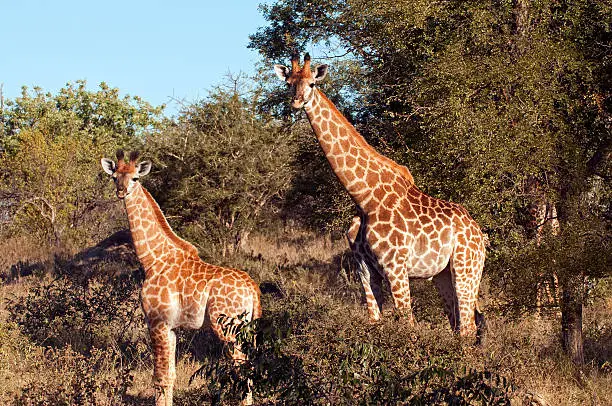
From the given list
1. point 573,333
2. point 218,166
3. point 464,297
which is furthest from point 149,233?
point 218,166

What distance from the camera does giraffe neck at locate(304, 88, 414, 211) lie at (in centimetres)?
1074

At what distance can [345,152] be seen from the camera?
10836 millimetres

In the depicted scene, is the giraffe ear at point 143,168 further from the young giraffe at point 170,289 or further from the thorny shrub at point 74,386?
the thorny shrub at point 74,386

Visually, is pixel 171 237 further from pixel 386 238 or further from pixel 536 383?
pixel 536 383

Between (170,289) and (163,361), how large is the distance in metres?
0.88

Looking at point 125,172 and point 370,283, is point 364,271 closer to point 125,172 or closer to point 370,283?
point 370,283

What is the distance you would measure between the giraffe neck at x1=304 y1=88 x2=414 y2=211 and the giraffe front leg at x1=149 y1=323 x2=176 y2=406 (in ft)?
9.38

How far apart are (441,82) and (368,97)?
406 centimetres

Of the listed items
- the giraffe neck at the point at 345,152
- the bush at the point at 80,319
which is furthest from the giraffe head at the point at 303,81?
the bush at the point at 80,319

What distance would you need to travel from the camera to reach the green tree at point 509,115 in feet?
40.6

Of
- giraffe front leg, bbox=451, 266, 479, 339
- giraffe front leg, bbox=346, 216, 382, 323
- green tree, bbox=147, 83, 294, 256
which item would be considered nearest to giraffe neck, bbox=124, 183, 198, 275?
giraffe front leg, bbox=346, 216, 382, 323

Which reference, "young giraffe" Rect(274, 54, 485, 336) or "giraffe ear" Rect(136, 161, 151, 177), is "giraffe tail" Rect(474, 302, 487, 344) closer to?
"young giraffe" Rect(274, 54, 485, 336)

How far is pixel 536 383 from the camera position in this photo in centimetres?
1014

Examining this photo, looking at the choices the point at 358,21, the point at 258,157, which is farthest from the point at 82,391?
the point at 258,157
